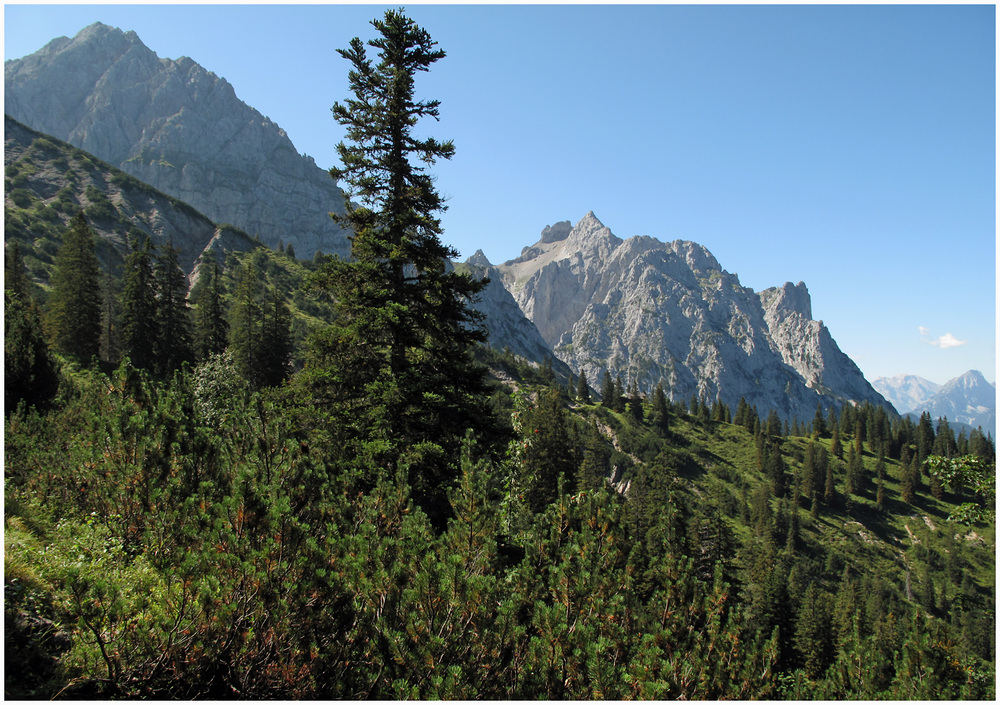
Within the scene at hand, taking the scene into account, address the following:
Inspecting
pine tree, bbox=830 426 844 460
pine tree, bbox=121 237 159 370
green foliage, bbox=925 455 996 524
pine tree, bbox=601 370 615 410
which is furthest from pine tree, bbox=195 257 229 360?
pine tree, bbox=830 426 844 460

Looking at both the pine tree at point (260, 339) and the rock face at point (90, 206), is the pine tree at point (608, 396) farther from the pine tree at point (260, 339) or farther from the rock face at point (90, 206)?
the rock face at point (90, 206)

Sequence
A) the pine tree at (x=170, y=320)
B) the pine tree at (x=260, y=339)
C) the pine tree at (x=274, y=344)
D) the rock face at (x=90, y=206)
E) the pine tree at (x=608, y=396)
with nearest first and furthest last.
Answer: the pine tree at (x=170, y=320) → the pine tree at (x=260, y=339) → the pine tree at (x=274, y=344) → the rock face at (x=90, y=206) → the pine tree at (x=608, y=396)

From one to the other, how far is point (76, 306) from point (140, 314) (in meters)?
4.88

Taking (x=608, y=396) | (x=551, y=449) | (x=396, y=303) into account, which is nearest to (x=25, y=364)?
(x=396, y=303)

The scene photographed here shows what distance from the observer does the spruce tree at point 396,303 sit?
12305mm

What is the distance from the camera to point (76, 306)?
150ft

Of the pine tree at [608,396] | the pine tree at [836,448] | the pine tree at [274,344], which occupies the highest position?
the pine tree at [274,344]

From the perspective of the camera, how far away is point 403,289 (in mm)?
13383

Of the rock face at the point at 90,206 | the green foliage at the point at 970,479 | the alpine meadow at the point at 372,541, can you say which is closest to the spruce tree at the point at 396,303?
the alpine meadow at the point at 372,541

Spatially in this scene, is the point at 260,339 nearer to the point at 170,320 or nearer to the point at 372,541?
the point at 170,320

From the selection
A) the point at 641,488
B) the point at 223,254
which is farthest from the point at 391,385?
the point at 223,254

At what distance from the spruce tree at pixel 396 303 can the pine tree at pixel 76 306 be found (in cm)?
4442

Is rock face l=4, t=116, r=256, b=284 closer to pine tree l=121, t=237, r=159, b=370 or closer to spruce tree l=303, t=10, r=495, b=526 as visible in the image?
pine tree l=121, t=237, r=159, b=370

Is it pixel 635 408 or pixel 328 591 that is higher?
pixel 328 591
